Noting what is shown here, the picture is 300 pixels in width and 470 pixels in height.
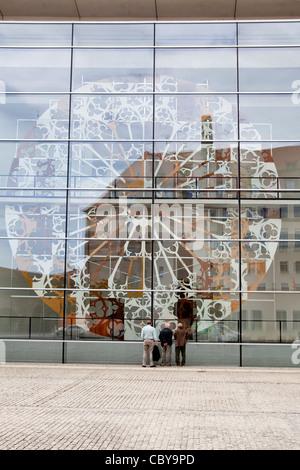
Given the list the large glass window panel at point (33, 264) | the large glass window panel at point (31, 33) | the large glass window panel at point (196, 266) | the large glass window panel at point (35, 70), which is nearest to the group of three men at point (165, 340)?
the large glass window panel at point (196, 266)

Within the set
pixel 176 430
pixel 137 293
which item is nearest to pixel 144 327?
pixel 137 293

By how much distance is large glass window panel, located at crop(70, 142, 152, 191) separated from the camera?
67.2 feet

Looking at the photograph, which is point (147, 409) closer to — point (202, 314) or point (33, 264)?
point (202, 314)

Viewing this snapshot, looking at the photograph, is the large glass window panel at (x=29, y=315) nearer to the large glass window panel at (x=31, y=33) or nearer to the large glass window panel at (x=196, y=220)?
the large glass window panel at (x=196, y=220)

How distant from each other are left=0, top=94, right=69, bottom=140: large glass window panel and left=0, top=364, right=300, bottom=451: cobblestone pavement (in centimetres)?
756

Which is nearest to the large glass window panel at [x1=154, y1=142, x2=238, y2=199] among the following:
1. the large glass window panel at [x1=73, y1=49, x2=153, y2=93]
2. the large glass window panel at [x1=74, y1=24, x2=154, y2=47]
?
the large glass window panel at [x1=73, y1=49, x2=153, y2=93]

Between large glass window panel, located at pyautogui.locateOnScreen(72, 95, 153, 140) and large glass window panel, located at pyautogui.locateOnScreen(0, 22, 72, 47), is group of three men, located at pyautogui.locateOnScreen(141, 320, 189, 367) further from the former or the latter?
large glass window panel, located at pyautogui.locateOnScreen(0, 22, 72, 47)

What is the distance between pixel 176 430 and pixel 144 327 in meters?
9.60

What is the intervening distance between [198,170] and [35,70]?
21.1 feet

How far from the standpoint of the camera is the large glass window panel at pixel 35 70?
69.7 feet

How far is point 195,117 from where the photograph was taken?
20875 millimetres

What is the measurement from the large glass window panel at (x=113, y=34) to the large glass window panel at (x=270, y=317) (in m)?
9.31
